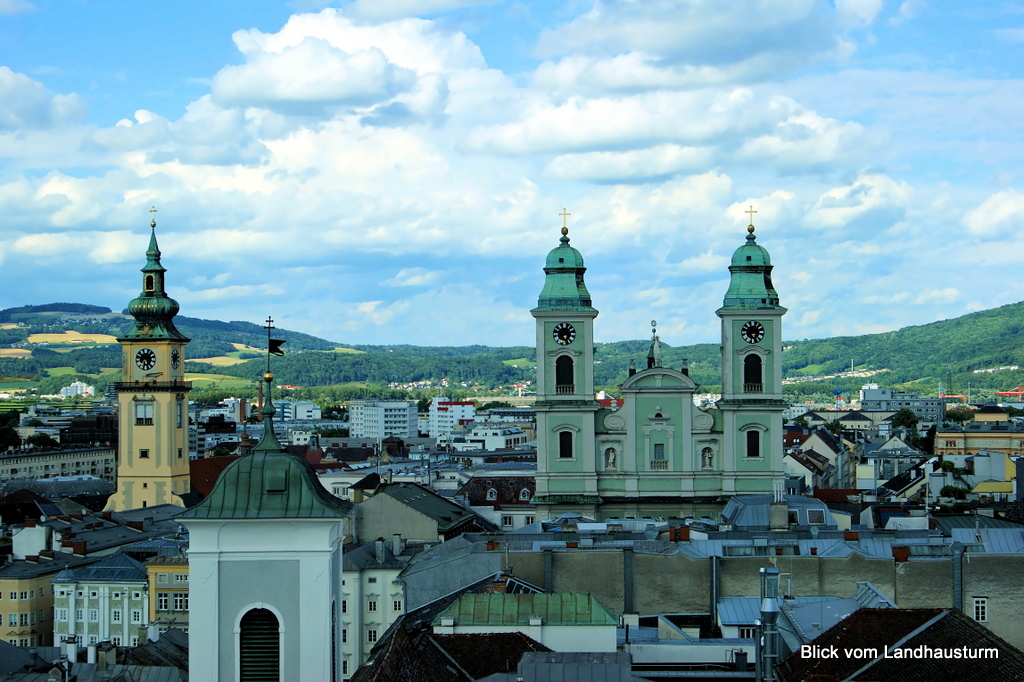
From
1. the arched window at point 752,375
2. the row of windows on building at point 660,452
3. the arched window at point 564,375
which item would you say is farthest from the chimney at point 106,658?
the arched window at point 752,375

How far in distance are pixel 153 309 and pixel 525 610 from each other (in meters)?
72.6

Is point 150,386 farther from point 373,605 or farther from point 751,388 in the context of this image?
point 373,605

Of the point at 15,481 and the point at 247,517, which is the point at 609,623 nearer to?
the point at 247,517

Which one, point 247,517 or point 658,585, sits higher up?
point 247,517

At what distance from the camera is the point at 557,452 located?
8062 cm

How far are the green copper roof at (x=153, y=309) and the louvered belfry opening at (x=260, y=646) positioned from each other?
81.2m

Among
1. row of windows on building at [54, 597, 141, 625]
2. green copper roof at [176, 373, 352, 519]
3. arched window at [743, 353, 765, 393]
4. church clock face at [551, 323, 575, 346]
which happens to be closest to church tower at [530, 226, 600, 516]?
church clock face at [551, 323, 575, 346]

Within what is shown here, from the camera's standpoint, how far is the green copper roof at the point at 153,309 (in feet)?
351

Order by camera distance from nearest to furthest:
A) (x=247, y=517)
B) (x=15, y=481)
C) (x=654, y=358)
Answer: (x=247, y=517)
(x=654, y=358)
(x=15, y=481)

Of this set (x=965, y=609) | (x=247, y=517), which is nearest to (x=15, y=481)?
(x=965, y=609)

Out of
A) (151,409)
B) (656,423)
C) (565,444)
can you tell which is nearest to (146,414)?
(151,409)

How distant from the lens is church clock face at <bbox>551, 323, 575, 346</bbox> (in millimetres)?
81125

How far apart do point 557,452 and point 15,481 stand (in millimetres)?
85619

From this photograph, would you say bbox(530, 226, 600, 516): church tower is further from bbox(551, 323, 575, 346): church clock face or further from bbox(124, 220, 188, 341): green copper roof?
bbox(124, 220, 188, 341): green copper roof
